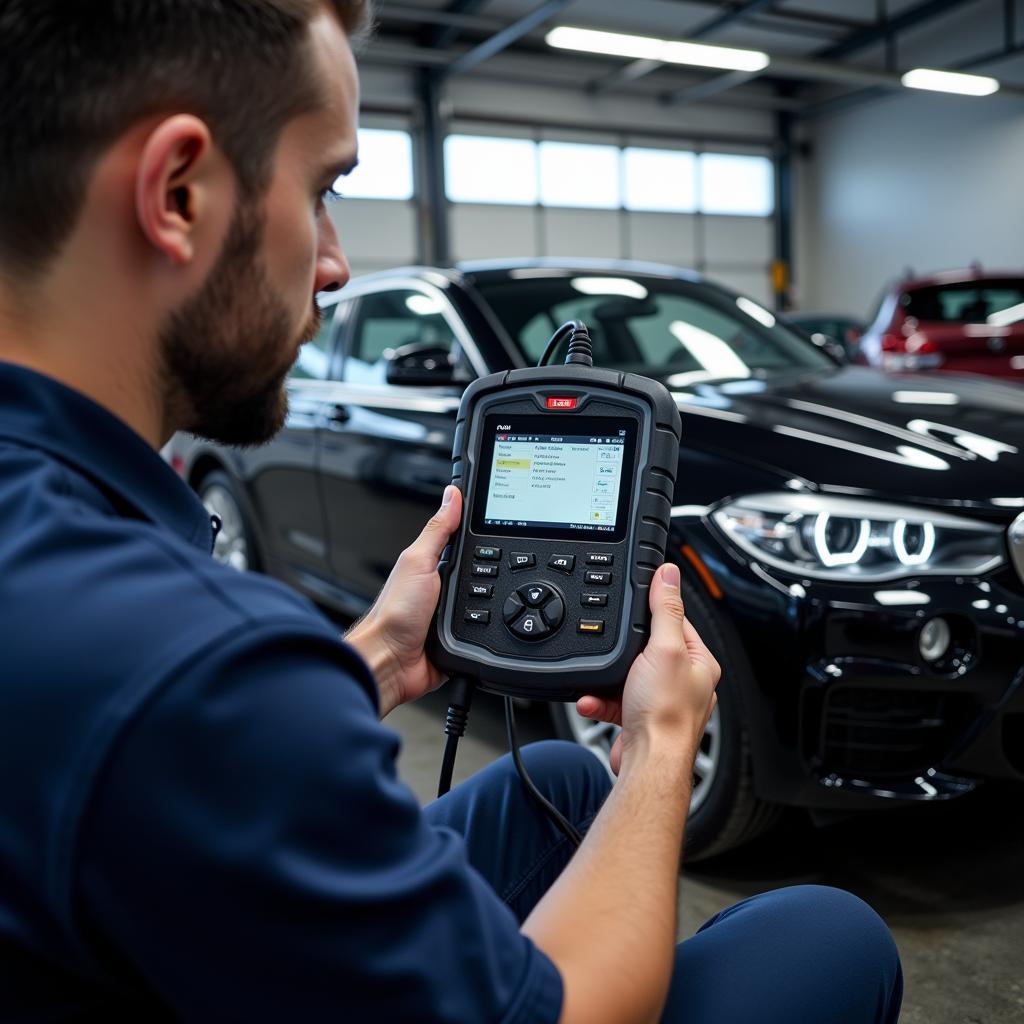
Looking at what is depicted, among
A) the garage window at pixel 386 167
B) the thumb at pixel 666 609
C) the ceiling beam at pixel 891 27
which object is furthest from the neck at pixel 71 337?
the ceiling beam at pixel 891 27

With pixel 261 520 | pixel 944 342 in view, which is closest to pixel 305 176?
pixel 261 520

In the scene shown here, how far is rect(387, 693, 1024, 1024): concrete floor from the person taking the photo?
5.26ft

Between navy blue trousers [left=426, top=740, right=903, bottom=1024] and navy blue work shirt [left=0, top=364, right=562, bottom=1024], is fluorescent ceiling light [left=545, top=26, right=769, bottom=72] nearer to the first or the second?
navy blue trousers [left=426, top=740, right=903, bottom=1024]

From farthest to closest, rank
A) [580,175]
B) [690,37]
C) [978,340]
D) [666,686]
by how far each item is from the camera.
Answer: [580,175]
[690,37]
[978,340]
[666,686]

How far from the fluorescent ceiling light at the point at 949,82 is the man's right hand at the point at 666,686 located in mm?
11363

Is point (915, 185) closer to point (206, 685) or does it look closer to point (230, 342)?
point (230, 342)

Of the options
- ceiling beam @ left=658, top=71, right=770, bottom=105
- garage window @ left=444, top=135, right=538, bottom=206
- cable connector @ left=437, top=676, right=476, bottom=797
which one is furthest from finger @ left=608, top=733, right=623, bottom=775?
ceiling beam @ left=658, top=71, right=770, bottom=105

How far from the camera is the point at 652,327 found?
9.02ft

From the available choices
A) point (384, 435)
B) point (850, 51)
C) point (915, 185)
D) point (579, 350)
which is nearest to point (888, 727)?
point (579, 350)

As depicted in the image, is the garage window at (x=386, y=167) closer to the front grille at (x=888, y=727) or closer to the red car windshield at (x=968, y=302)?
the red car windshield at (x=968, y=302)

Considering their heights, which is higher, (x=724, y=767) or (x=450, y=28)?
(x=450, y=28)

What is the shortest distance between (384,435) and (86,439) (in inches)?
81.6

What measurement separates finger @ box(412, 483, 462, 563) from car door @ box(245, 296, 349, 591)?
183cm

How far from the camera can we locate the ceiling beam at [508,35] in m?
9.65
